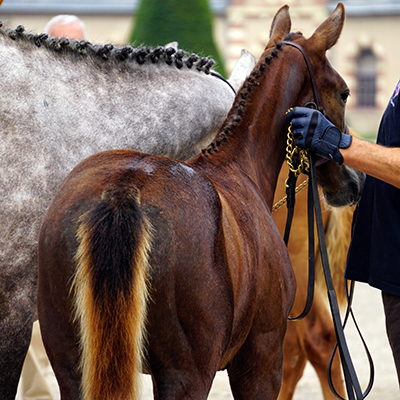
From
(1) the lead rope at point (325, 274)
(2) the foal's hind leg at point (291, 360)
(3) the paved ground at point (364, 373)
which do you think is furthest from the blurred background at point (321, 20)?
(1) the lead rope at point (325, 274)

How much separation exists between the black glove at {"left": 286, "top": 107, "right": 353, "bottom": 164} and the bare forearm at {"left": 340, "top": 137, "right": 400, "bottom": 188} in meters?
0.03

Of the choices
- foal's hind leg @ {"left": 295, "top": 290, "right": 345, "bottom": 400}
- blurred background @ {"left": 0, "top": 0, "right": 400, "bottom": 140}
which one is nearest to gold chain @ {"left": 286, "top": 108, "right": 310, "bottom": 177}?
foal's hind leg @ {"left": 295, "top": 290, "right": 345, "bottom": 400}

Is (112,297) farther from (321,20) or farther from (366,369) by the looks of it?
(321,20)

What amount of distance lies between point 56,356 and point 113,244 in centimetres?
39

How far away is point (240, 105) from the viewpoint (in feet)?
7.78

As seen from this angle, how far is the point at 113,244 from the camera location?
5.02 feet

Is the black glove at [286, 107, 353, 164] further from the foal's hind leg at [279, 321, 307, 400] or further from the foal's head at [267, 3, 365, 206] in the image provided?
the foal's hind leg at [279, 321, 307, 400]

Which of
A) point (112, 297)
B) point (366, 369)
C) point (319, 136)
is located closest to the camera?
point (112, 297)

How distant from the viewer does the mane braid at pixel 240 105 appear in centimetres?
232

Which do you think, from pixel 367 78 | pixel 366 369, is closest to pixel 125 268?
pixel 366 369

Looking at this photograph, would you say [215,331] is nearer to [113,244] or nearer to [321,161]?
[113,244]

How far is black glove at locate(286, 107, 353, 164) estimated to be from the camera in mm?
2229

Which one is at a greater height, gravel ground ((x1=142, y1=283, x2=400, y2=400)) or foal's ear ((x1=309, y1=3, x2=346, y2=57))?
foal's ear ((x1=309, y1=3, x2=346, y2=57))

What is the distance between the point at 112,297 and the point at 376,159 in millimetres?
1236
